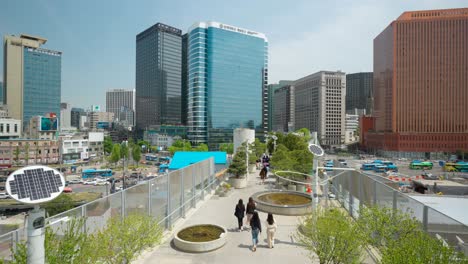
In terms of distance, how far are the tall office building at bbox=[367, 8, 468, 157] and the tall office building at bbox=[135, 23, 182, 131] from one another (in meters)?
111

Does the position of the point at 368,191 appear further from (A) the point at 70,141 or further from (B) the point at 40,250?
(A) the point at 70,141

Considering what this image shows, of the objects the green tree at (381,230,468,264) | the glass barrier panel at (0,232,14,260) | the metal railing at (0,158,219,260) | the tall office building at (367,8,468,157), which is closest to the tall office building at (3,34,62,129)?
the metal railing at (0,158,219,260)

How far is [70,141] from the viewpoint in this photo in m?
97.1

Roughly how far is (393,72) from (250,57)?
2545 inches

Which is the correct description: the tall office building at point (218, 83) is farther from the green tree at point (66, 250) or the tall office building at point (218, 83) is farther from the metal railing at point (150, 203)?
the green tree at point (66, 250)

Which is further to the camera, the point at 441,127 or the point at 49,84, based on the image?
the point at 49,84

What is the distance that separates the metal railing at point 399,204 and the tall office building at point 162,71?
503 ft

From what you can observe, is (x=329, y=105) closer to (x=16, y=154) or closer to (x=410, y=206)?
(x=16, y=154)

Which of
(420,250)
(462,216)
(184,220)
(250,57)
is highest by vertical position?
(250,57)

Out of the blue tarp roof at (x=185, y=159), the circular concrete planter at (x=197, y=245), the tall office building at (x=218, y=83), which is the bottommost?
the circular concrete planter at (x=197, y=245)

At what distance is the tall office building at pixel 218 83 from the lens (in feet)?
414

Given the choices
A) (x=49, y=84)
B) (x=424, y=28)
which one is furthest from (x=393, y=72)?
(x=49, y=84)

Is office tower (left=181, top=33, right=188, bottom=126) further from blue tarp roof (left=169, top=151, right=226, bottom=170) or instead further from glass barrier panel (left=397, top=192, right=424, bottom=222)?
glass barrier panel (left=397, top=192, right=424, bottom=222)

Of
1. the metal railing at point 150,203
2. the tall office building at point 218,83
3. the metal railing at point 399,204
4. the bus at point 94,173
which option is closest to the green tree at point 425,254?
the metal railing at point 399,204
